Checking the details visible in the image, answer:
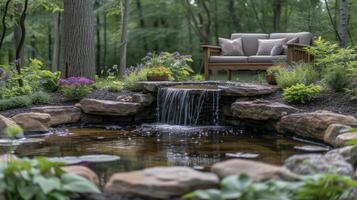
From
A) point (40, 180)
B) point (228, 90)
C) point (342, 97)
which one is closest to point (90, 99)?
point (228, 90)

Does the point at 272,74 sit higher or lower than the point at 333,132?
higher

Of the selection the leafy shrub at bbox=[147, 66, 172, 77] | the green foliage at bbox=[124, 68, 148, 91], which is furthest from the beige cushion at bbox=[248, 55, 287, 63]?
the green foliage at bbox=[124, 68, 148, 91]

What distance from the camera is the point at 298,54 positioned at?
880 centimetres

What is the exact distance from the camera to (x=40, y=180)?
2.54 m

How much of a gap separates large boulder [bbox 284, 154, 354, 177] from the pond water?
1171mm

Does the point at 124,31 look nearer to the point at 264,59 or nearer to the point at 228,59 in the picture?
the point at 228,59

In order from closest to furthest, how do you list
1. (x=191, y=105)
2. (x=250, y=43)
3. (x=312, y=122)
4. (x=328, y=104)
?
(x=312, y=122)
(x=328, y=104)
(x=191, y=105)
(x=250, y=43)

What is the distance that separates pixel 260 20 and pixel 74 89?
15029 mm

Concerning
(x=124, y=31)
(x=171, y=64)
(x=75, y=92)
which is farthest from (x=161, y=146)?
(x=124, y=31)

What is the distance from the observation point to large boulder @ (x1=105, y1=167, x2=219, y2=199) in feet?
8.70

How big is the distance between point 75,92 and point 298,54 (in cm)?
408

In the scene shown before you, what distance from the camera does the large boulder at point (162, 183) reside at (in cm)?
265

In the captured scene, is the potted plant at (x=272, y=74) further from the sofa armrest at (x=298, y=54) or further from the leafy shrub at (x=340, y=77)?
the leafy shrub at (x=340, y=77)

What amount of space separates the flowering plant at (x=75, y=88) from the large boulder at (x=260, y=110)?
2577mm
